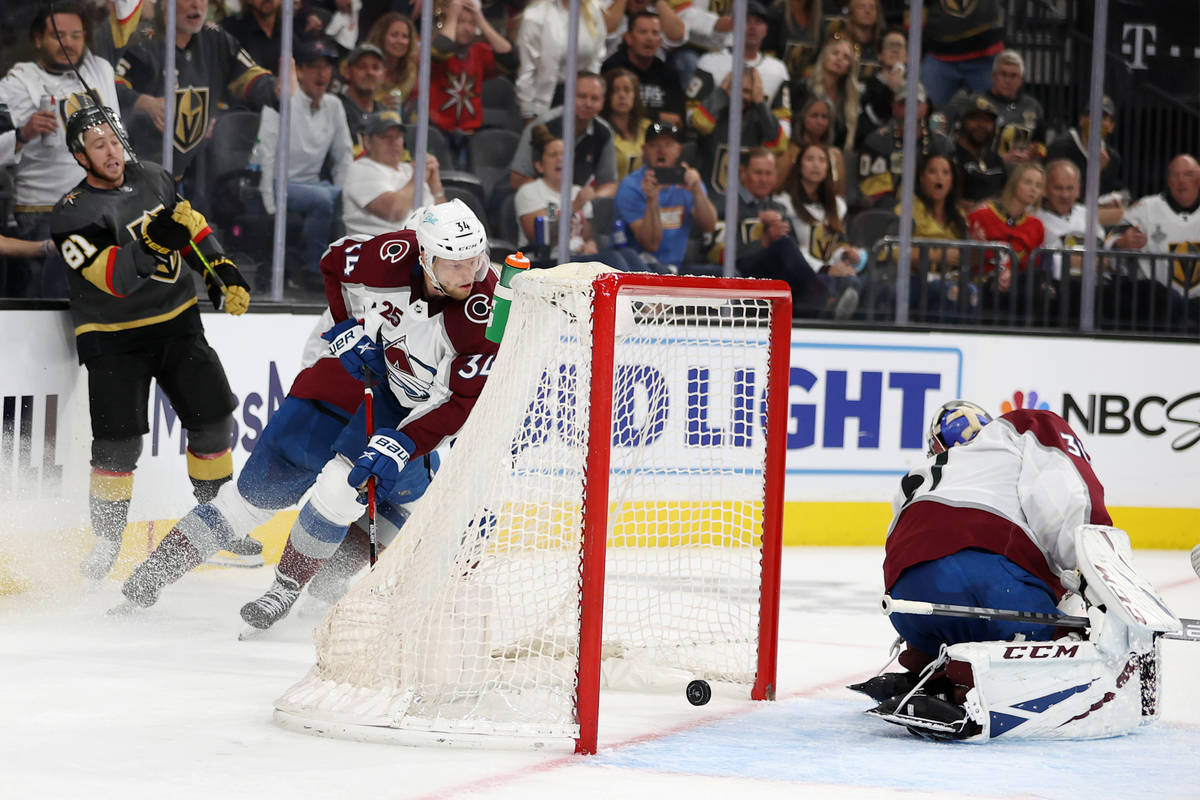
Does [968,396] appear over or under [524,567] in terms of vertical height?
over

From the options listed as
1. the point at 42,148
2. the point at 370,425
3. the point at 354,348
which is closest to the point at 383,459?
the point at 370,425

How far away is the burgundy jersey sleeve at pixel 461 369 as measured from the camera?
4.02 metres

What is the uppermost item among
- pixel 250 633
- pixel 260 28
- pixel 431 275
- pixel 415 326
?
pixel 260 28

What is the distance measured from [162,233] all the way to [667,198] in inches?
105

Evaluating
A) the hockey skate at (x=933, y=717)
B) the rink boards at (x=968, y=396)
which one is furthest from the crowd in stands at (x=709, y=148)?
the hockey skate at (x=933, y=717)

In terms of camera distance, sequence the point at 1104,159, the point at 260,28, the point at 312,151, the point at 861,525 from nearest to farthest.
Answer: the point at 260,28
the point at 312,151
the point at 861,525
the point at 1104,159

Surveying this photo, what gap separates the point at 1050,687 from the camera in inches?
131

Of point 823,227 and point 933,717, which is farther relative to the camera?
point 823,227

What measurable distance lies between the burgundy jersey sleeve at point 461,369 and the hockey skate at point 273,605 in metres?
0.58

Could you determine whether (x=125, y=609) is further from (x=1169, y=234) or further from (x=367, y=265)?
(x=1169, y=234)

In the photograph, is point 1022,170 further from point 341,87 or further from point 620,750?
point 620,750

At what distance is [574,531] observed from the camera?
3391mm

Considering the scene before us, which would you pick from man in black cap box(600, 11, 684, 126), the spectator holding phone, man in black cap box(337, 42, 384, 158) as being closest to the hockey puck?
man in black cap box(337, 42, 384, 158)

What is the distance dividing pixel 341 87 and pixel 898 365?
2373mm
